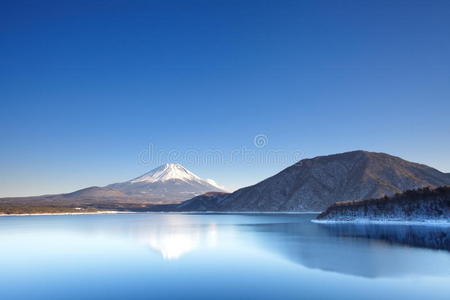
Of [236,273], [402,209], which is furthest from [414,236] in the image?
[402,209]

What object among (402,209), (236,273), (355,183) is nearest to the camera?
(236,273)

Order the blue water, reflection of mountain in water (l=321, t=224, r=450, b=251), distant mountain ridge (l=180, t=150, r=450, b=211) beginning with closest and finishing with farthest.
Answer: the blue water → reflection of mountain in water (l=321, t=224, r=450, b=251) → distant mountain ridge (l=180, t=150, r=450, b=211)

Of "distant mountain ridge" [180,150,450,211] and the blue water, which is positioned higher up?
"distant mountain ridge" [180,150,450,211]

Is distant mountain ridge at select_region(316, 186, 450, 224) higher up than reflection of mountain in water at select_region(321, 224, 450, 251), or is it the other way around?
distant mountain ridge at select_region(316, 186, 450, 224)

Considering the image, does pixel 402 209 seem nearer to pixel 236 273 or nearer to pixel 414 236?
pixel 414 236

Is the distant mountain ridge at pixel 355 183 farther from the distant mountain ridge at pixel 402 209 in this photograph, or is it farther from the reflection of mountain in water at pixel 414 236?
the reflection of mountain in water at pixel 414 236

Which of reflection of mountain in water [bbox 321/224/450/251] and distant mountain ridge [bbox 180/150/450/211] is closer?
reflection of mountain in water [bbox 321/224/450/251]

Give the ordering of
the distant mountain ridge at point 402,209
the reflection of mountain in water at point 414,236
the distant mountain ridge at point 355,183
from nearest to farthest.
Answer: the reflection of mountain in water at point 414,236 < the distant mountain ridge at point 402,209 < the distant mountain ridge at point 355,183

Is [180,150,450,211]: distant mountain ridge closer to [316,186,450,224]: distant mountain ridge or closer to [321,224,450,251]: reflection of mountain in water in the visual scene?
[316,186,450,224]: distant mountain ridge

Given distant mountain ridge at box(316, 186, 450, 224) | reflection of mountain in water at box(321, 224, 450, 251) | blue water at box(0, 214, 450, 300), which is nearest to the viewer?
blue water at box(0, 214, 450, 300)

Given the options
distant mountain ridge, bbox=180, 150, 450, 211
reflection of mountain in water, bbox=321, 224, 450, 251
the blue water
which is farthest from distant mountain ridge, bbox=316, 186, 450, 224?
distant mountain ridge, bbox=180, 150, 450, 211

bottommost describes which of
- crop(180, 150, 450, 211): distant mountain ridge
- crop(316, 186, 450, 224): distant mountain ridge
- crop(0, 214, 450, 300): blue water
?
crop(0, 214, 450, 300): blue water

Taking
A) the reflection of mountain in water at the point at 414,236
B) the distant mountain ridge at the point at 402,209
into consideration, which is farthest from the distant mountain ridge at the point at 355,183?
the reflection of mountain in water at the point at 414,236

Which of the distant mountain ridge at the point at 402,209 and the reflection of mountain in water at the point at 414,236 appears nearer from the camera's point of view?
the reflection of mountain in water at the point at 414,236
